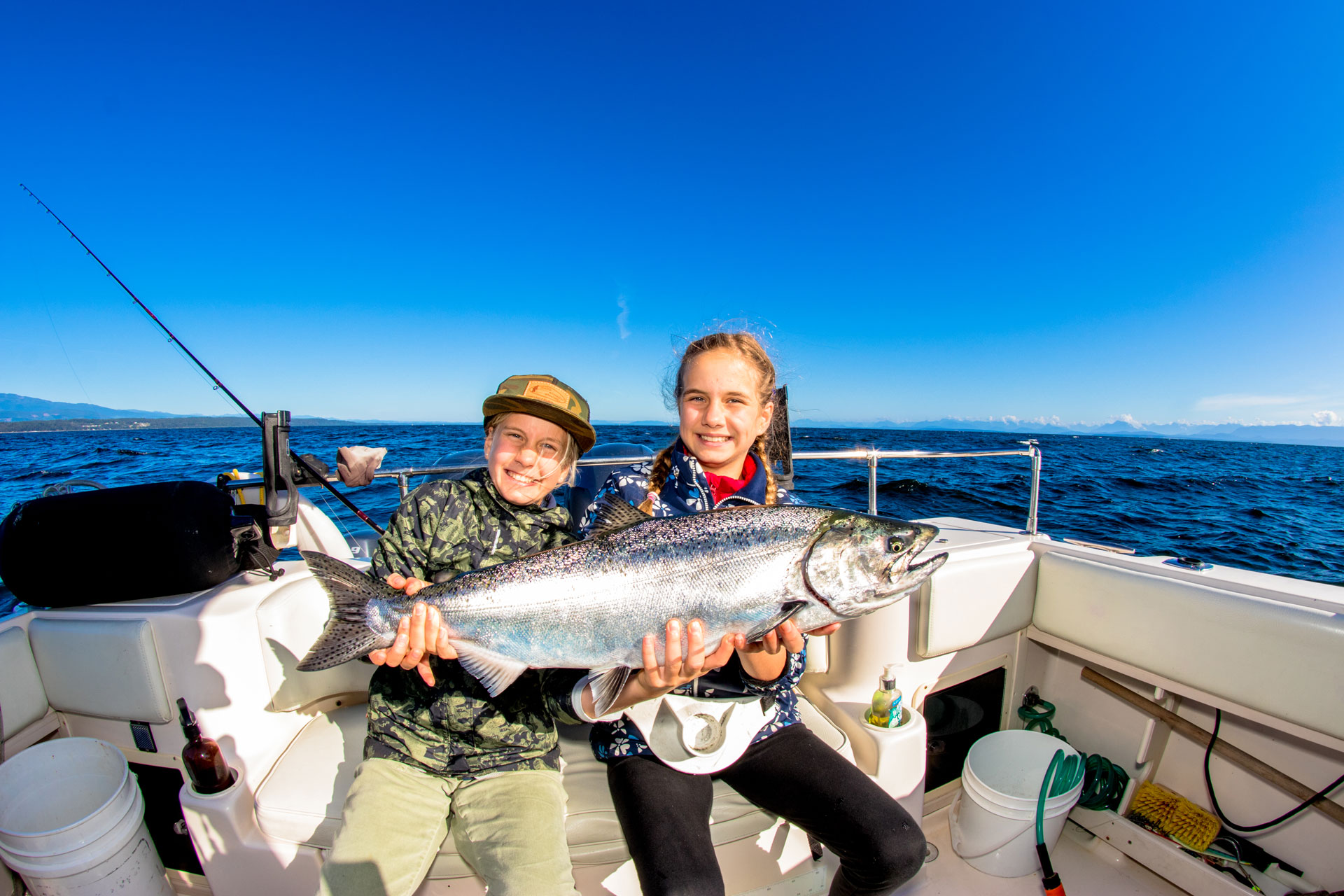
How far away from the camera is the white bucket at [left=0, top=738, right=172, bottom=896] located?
2.32 meters

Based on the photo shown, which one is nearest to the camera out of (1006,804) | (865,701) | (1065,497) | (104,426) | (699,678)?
(699,678)

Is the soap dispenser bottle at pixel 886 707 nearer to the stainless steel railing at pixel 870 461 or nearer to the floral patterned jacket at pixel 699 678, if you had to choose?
the floral patterned jacket at pixel 699 678

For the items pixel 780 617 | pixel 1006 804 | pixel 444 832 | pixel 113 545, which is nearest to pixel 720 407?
pixel 780 617

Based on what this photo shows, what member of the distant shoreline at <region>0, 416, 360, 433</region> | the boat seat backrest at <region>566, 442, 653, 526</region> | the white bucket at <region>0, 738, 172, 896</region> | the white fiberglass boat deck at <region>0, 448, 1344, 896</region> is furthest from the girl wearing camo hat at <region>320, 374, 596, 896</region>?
the distant shoreline at <region>0, 416, 360, 433</region>

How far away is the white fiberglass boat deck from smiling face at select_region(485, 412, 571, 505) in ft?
4.66

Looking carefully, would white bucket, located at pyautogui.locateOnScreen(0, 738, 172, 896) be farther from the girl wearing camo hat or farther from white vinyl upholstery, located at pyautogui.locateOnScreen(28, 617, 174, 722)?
the girl wearing camo hat

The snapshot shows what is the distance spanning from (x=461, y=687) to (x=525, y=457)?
1161mm

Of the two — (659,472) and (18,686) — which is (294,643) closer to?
(18,686)

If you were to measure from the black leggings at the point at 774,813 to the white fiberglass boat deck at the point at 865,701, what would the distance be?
0.65 feet

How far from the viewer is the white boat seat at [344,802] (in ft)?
7.88

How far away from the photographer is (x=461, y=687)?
102 inches

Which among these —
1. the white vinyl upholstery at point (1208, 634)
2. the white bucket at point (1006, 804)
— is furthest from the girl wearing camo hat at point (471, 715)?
the white vinyl upholstery at point (1208, 634)

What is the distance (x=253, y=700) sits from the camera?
283 cm

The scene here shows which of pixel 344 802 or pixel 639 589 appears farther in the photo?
pixel 344 802
